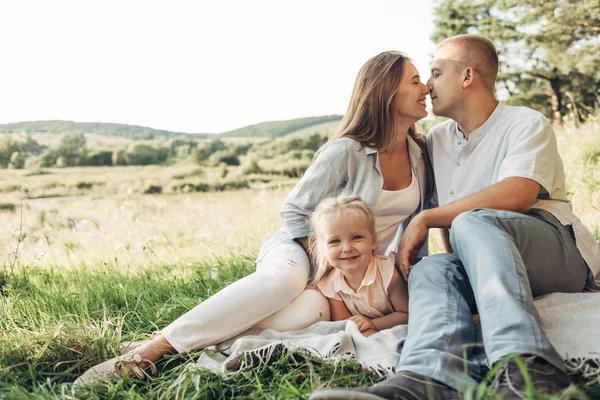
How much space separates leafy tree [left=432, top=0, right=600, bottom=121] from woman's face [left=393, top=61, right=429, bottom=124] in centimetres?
1499

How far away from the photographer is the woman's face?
10.3 ft

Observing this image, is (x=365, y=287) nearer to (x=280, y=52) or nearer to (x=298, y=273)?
(x=298, y=273)

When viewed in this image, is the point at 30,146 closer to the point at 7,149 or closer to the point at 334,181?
the point at 7,149

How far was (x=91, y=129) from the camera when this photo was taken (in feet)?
64.0

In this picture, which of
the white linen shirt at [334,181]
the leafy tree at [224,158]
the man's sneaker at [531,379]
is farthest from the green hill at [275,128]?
the man's sneaker at [531,379]

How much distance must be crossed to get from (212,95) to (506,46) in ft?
31.3

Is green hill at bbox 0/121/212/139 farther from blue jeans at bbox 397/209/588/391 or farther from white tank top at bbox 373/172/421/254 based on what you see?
blue jeans at bbox 397/209/588/391

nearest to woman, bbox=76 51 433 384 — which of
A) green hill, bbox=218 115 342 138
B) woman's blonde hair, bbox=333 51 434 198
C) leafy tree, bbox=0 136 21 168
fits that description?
woman's blonde hair, bbox=333 51 434 198

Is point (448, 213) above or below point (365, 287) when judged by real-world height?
above

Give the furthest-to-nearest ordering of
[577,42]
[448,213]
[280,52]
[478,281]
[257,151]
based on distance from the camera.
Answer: [257,151] → [280,52] → [577,42] → [448,213] → [478,281]

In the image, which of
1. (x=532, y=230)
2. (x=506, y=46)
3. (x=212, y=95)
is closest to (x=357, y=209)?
(x=532, y=230)

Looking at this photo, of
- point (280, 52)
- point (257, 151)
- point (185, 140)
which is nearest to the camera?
point (280, 52)

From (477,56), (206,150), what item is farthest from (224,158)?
(477,56)

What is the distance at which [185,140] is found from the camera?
21.8m
